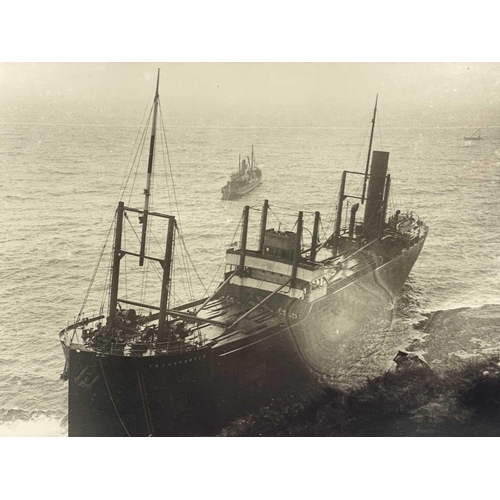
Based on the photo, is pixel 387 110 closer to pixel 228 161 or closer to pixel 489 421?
pixel 228 161

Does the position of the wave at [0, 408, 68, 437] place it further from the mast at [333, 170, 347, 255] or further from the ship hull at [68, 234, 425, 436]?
the mast at [333, 170, 347, 255]

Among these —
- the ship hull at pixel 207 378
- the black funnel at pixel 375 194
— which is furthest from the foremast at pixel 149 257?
the black funnel at pixel 375 194

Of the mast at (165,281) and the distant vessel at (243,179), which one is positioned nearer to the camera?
the mast at (165,281)

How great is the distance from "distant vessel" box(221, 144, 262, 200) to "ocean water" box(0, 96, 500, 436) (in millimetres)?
300

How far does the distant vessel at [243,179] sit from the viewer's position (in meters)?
18.5

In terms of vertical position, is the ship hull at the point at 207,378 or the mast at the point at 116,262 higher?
the mast at the point at 116,262

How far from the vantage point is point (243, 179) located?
19000 millimetres

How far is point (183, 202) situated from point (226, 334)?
20.0ft

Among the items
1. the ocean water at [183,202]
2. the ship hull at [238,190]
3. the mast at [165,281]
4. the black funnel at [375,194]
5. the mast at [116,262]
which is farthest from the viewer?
the black funnel at [375,194]

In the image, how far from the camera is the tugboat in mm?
13820

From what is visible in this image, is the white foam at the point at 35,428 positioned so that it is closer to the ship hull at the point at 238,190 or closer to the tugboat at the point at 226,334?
the tugboat at the point at 226,334

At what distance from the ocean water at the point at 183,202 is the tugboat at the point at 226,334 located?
1142mm

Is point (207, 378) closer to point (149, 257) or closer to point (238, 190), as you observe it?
point (149, 257)

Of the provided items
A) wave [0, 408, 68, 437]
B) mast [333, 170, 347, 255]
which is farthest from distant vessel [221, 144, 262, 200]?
wave [0, 408, 68, 437]
